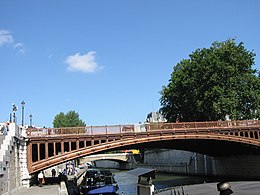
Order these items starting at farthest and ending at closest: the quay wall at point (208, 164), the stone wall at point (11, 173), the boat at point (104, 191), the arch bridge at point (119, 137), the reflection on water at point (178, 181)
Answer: the quay wall at point (208, 164)
the reflection on water at point (178, 181)
the arch bridge at point (119, 137)
the boat at point (104, 191)
the stone wall at point (11, 173)

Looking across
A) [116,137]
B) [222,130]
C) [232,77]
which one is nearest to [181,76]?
[232,77]

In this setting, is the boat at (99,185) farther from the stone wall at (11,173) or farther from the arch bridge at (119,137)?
the stone wall at (11,173)

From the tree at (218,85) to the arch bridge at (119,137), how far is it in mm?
8046

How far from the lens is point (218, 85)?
45.5 meters

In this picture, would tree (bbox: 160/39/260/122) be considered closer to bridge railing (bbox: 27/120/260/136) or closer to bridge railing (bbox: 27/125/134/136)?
bridge railing (bbox: 27/120/260/136)

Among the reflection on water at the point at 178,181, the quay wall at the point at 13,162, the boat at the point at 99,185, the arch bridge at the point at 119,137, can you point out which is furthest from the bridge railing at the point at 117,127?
the reflection on water at the point at 178,181

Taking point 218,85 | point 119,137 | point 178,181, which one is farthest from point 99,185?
point 218,85

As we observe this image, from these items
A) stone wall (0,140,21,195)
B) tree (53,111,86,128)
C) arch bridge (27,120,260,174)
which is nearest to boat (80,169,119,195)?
arch bridge (27,120,260,174)

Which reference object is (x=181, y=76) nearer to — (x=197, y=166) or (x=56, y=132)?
(x=197, y=166)

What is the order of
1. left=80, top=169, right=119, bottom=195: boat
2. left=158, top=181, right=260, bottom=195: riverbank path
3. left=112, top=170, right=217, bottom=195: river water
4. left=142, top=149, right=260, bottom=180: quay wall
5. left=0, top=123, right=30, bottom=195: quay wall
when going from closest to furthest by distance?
left=158, top=181, right=260, bottom=195: riverbank path
left=0, top=123, right=30, bottom=195: quay wall
left=80, top=169, right=119, bottom=195: boat
left=112, top=170, right=217, bottom=195: river water
left=142, top=149, right=260, bottom=180: quay wall

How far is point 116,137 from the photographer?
3056 cm

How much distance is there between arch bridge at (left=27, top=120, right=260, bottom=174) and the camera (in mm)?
28016

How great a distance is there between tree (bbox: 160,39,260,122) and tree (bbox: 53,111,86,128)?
5342 centimetres

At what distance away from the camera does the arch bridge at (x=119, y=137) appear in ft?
91.9
